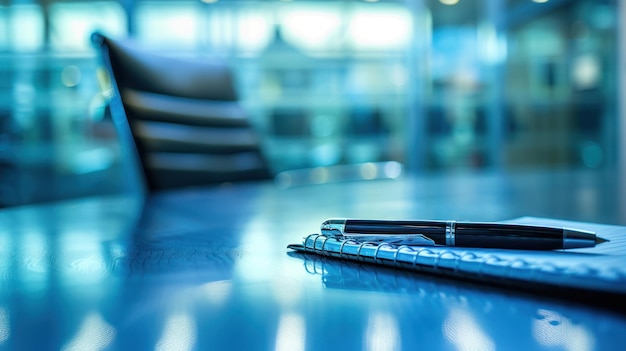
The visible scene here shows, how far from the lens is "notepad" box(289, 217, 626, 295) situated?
260mm

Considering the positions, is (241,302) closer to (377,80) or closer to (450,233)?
(450,233)

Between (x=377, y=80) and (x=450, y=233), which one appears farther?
(x=377, y=80)

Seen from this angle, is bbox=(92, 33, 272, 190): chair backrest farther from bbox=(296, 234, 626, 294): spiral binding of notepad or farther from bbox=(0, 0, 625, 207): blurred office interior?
bbox=(0, 0, 625, 207): blurred office interior

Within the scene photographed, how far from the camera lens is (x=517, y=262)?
29cm

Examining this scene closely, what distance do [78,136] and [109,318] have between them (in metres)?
4.48

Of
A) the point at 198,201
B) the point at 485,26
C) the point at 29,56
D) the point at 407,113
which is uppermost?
the point at 485,26

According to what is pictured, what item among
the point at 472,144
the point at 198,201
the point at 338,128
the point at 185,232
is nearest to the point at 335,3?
the point at 338,128

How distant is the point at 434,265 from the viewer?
0.32 m

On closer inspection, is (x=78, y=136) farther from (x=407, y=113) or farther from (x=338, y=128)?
(x=407, y=113)

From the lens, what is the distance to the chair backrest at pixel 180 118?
4.16 feet

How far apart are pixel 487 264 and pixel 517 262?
0.05ft

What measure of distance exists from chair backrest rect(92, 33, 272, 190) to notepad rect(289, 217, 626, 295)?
3.30 ft

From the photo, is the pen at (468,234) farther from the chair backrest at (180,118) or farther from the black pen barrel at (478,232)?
the chair backrest at (180,118)

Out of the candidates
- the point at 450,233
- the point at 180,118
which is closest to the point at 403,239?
the point at 450,233
